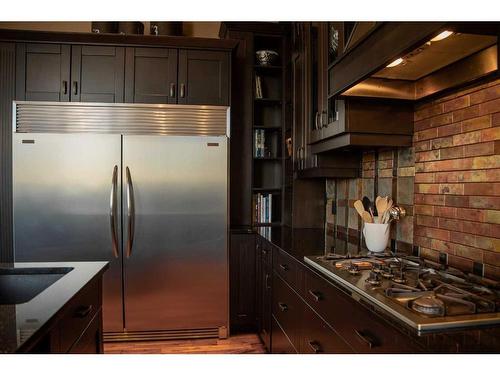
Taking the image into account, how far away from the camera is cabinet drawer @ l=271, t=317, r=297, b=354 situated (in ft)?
6.39

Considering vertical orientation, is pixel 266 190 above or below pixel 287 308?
above

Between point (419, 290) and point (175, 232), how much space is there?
6.26 feet

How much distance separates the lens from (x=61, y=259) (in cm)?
262

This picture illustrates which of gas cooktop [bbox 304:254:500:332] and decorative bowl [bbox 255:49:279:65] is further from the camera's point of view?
decorative bowl [bbox 255:49:279:65]

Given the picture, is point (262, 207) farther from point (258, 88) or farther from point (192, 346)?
point (192, 346)

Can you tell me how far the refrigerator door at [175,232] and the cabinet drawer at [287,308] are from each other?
0.62m

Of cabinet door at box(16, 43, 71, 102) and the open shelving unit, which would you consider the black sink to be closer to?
cabinet door at box(16, 43, 71, 102)

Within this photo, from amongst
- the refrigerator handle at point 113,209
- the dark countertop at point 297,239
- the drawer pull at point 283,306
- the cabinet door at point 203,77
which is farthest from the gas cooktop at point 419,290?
the cabinet door at point 203,77

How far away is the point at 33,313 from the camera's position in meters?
0.98

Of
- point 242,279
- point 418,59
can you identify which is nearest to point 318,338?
point 418,59

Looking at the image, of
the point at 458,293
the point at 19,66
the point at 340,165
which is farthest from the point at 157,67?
the point at 458,293

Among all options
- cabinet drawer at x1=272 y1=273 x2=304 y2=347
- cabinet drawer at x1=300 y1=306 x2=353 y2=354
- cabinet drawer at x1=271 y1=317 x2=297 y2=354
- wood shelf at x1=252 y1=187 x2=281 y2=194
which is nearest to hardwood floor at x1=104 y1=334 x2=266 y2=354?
cabinet drawer at x1=271 y1=317 x2=297 y2=354

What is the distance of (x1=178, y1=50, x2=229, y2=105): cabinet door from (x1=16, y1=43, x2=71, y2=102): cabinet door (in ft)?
2.95

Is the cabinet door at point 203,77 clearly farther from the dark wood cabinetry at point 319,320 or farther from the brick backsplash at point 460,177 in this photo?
the brick backsplash at point 460,177
